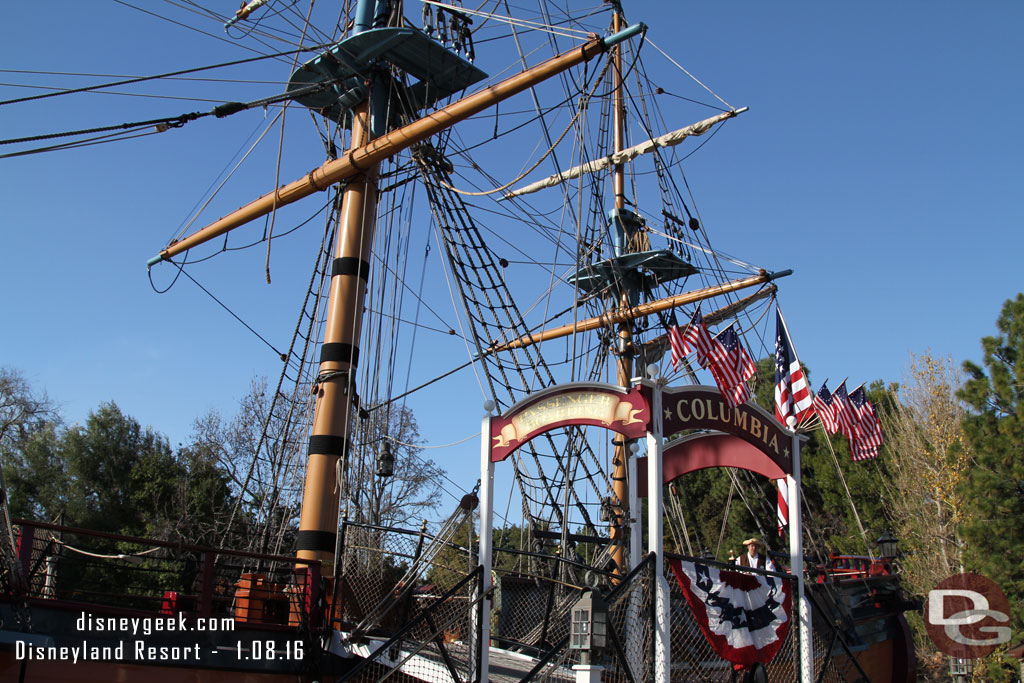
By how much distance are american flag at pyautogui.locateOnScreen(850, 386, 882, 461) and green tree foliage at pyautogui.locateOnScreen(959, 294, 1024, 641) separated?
7901 mm

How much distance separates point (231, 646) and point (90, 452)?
26917mm

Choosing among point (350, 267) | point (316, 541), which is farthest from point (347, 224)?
point (316, 541)

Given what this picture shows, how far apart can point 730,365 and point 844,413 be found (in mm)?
4004

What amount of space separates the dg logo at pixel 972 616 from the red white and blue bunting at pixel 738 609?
525 inches

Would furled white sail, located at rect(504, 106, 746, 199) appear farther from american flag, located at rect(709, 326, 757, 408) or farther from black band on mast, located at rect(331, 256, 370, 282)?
american flag, located at rect(709, 326, 757, 408)

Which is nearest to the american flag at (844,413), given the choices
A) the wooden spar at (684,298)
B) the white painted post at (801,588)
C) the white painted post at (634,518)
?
the white painted post at (801,588)

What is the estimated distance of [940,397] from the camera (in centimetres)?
2838

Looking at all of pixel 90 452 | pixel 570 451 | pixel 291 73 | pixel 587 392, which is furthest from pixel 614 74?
pixel 90 452

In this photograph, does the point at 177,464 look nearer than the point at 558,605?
No

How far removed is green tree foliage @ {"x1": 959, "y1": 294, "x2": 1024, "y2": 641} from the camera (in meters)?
18.8

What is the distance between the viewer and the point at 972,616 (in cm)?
2036

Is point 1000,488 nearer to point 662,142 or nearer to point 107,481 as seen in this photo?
point 662,142

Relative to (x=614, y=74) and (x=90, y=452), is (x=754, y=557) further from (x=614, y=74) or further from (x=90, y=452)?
(x=90, y=452)

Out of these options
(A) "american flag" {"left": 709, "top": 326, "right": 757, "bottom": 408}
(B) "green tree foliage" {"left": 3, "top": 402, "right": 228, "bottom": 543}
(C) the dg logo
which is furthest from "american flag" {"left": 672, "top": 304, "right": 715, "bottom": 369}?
(B) "green tree foliage" {"left": 3, "top": 402, "right": 228, "bottom": 543}
